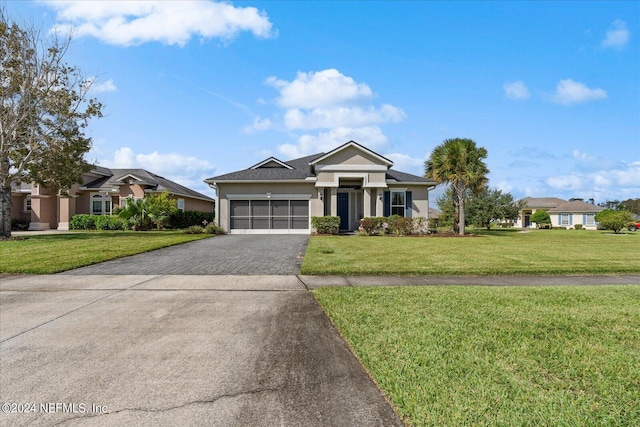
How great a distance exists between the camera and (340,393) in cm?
297

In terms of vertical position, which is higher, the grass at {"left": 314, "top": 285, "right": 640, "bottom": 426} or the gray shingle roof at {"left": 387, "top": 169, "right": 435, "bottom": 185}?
the gray shingle roof at {"left": 387, "top": 169, "right": 435, "bottom": 185}

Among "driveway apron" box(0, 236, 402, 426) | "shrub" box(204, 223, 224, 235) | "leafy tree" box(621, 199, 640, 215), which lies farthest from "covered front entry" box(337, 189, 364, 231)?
"leafy tree" box(621, 199, 640, 215)

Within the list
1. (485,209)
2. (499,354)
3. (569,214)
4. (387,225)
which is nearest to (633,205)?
(569,214)

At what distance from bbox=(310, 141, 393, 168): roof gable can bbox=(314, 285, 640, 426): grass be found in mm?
16618

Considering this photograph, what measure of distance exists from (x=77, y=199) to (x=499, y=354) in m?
35.5

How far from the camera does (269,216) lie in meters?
23.0

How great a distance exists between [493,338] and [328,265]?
5.74 meters

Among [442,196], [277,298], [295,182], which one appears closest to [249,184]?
[295,182]

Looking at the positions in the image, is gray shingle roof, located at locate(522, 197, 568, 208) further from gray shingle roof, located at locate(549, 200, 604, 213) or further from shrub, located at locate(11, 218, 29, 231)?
shrub, located at locate(11, 218, 29, 231)

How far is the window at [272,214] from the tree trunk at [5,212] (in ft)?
38.8

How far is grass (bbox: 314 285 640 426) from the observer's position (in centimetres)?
263

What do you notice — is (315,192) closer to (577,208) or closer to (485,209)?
(485,209)

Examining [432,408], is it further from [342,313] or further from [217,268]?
[217,268]

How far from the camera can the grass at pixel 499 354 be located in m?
2.63
